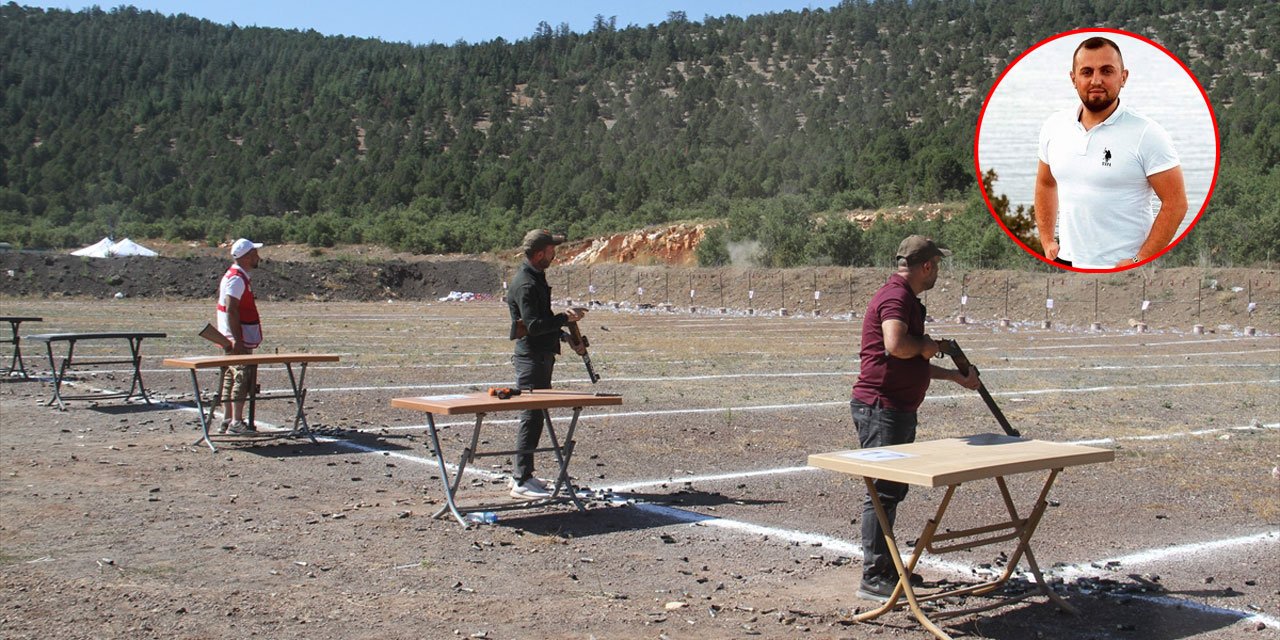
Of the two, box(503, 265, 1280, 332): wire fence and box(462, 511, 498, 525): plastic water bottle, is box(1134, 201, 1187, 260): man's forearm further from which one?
box(503, 265, 1280, 332): wire fence

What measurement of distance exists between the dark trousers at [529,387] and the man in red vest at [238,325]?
3397 mm

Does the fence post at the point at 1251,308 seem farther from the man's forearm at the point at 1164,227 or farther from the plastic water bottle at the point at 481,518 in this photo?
the man's forearm at the point at 1164,227

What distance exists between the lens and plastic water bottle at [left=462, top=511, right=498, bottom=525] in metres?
7.48

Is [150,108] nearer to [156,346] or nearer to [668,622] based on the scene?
[156,346]

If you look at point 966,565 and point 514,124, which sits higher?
point 514,124

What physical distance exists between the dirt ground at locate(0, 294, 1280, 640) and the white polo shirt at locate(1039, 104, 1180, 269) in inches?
120

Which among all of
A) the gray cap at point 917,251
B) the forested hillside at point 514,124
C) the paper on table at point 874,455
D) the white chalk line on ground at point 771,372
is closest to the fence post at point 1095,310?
the forested hillside at point 514,124

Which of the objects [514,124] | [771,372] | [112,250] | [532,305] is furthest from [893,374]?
[514,124]

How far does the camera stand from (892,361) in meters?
5.56

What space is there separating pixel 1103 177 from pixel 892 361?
312 centimetres

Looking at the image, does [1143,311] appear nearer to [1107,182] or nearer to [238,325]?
[238,325]

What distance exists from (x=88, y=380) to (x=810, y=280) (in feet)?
123

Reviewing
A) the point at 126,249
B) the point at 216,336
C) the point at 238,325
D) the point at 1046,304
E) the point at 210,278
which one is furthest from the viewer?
the point at 126,249

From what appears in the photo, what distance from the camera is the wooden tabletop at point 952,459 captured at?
4.82 m
